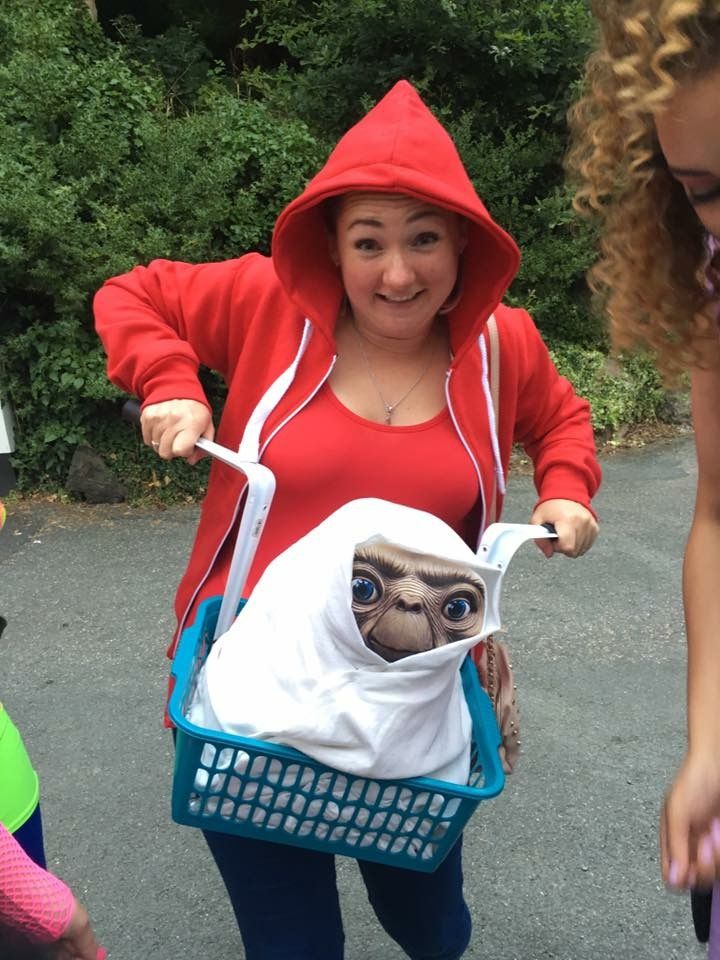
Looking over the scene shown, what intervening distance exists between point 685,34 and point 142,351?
3.81ft

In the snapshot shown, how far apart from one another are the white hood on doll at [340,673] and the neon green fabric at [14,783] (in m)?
0.46

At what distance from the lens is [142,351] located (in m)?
1.77

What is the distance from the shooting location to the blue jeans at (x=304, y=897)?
1.70m

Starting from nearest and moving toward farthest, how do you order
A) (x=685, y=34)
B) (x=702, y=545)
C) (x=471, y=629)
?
(x=685, y=34) → (x=471, y=629) → (x=702, y=545)

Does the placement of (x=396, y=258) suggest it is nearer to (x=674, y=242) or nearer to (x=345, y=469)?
(x=345, y=469)

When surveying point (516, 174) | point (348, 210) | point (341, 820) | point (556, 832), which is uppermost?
point (348, 210)

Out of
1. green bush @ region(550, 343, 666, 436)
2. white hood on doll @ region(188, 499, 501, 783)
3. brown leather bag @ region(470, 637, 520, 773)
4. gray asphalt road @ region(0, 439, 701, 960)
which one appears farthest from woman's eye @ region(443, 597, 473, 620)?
green bush @ region(550, 343, 666, 436)

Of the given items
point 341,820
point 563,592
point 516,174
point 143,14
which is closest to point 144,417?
point 341,820

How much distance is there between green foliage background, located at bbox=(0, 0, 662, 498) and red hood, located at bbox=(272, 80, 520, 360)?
369 centimetres

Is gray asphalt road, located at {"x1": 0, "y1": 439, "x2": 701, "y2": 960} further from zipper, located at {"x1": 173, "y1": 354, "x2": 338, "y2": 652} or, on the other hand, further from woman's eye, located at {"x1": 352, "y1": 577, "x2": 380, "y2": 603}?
woman's eye, located at {"x1": 352, "y1": 577, "x2": 380, "y2": 603}

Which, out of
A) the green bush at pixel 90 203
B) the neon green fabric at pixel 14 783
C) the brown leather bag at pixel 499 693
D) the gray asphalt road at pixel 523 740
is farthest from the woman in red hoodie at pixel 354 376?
the green bush at pixel 90 203

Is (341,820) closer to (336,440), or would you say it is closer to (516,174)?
(336,440)

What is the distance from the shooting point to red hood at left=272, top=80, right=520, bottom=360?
1.69 m

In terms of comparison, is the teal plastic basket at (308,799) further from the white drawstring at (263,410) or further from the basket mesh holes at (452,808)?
the white drawstring at (263,410)
